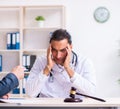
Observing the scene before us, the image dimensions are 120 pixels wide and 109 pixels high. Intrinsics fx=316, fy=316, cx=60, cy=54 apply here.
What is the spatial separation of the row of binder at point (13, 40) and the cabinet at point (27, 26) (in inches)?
3.8

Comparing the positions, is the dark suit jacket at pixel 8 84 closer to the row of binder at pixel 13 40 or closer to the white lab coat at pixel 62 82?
the white lab coat at pixel 62 82

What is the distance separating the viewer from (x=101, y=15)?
17.4 ft

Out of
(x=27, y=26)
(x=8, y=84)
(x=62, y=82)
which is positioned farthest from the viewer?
A: (x=27, y=26)

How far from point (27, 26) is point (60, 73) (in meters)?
2.68

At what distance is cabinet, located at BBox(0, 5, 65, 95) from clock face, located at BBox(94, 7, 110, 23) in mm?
604

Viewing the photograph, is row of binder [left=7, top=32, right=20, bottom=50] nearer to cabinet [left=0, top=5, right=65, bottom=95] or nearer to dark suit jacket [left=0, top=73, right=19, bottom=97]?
cabinet [left=0, top=5, right=65, bottom=95]

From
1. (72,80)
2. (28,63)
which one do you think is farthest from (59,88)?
(28,63)

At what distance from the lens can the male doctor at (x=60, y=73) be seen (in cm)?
276

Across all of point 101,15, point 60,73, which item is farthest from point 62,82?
point 101,15

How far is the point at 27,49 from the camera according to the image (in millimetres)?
5258

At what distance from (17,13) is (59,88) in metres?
2.88

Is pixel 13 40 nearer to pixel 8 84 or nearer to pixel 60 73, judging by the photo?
pixel 60 73

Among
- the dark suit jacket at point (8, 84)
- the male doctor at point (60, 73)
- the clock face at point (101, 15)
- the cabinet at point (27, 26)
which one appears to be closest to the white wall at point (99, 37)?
the clock face at point (101, 15)

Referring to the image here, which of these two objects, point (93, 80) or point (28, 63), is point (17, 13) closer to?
point (28, 63)
